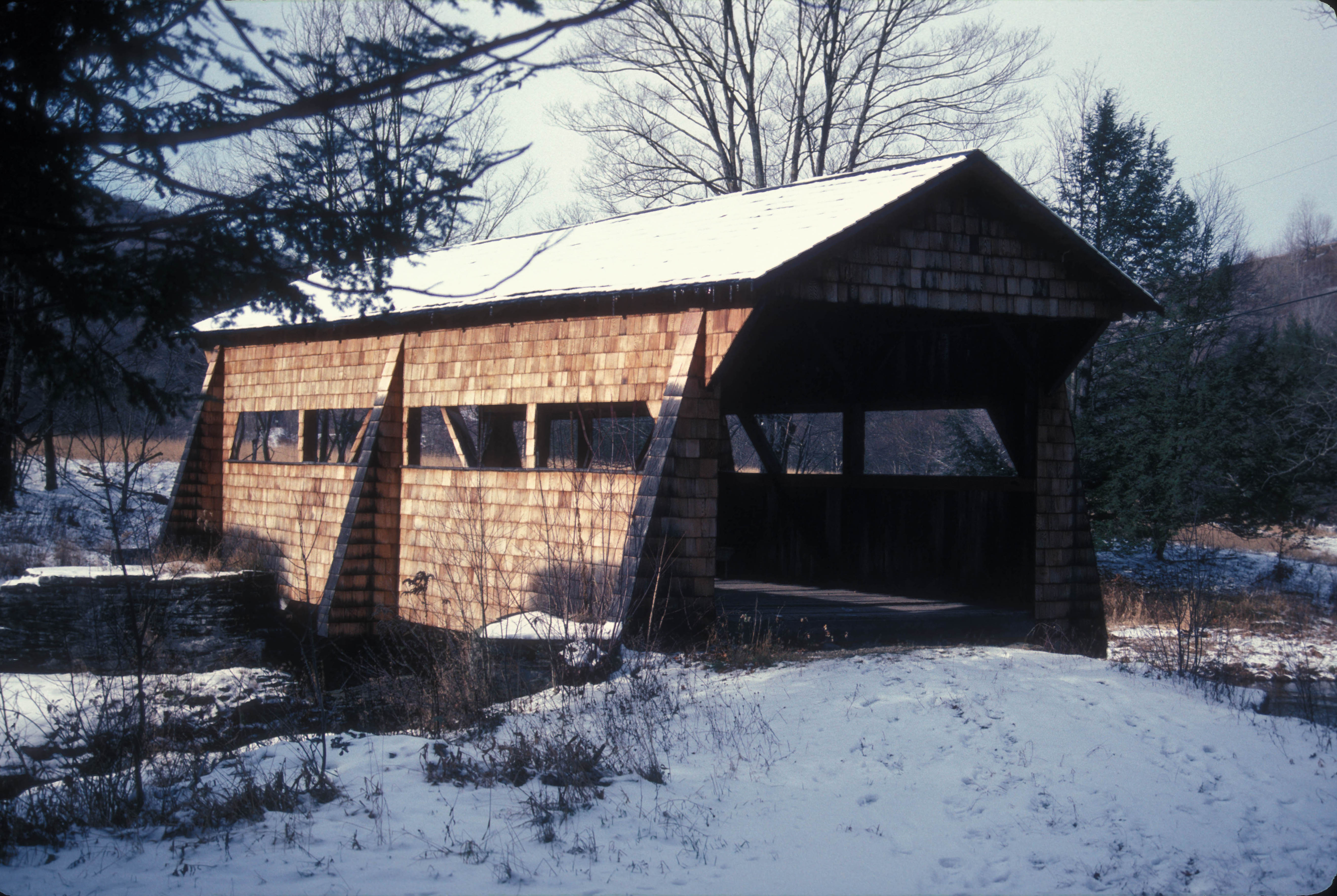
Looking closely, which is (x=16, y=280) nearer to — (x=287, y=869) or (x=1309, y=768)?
(x=287, y=869)

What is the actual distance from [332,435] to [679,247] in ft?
107

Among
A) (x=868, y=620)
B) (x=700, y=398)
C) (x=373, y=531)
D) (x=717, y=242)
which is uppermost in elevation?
(x=717, y=242)

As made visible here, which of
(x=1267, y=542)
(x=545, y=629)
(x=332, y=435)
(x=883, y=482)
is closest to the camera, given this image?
(x=545, y=629)

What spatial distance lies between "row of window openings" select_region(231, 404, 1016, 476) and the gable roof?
4.49 ft

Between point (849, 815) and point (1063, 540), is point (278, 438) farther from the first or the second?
point (849, 815)

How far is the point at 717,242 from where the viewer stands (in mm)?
10156

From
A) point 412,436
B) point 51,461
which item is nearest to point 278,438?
point 51,461

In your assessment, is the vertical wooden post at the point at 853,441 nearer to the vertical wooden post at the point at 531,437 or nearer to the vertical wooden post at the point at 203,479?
the vertical wooden post at the point at 531,437

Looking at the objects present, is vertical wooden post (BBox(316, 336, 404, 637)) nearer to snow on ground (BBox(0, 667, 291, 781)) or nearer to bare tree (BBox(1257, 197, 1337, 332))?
snow on ground (BBox(0, 667, 291, 781))

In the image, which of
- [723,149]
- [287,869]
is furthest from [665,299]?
[723,149]

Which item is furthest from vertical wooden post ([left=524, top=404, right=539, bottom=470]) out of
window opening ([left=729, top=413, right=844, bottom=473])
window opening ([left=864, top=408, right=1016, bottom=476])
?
window opening ([left=864, top=408, right=1016, bottom=476])

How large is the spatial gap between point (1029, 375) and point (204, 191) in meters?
8.62

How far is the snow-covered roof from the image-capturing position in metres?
8.95

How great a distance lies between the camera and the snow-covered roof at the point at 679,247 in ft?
29.4
